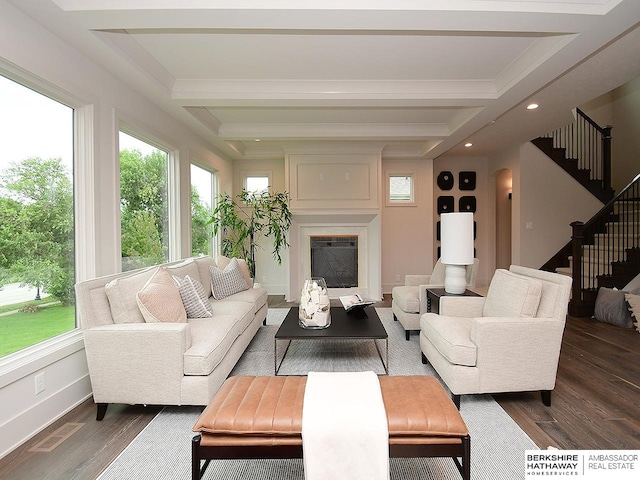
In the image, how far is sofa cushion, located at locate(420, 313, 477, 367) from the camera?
2.25 meters

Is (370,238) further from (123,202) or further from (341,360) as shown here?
(123,202)

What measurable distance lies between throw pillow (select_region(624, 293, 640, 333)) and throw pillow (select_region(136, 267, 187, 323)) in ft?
15.7

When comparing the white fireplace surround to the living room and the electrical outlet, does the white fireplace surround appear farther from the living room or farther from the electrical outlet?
the electrical outlet

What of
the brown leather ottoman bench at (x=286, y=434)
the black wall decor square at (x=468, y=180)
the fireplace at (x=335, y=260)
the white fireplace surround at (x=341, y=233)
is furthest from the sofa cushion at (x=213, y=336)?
the black wall decor square at (x=468, y=180)

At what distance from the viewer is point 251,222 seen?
5.93 m

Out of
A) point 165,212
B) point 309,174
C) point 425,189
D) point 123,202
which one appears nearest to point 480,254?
point 425,189

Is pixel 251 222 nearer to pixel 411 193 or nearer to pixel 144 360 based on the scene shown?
pixel 411 193

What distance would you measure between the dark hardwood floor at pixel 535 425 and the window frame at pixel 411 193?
386 centimetres

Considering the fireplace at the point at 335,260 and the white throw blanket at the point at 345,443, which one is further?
the fireplace at the point at 335,260

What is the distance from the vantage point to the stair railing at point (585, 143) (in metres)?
5.94

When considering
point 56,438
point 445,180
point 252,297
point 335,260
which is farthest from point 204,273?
point 445,180

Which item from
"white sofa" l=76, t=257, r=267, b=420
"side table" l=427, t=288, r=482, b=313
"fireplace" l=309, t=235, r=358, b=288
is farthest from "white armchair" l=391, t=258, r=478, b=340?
"white sofa" l=76, t=257, r=267, b=420

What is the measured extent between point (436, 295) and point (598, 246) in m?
3.31

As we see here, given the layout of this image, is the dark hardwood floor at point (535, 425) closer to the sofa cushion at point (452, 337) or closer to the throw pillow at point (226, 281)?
the sofa cushion at point (452, 337)
